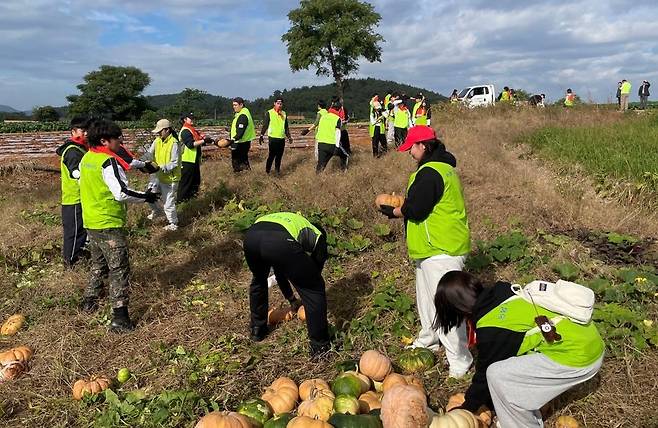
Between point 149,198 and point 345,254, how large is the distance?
2.69m

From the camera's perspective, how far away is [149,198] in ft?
15.6

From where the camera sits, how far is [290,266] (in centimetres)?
391

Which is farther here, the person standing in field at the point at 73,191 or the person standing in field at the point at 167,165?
the person standing in field at the point at 167,165

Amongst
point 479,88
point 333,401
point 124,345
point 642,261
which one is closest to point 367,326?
point 333,401

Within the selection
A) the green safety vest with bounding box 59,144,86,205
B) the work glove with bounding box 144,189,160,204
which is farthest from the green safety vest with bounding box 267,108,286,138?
the work glove with bounding box 144,189,160,204

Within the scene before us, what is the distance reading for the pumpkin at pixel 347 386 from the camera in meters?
3.38

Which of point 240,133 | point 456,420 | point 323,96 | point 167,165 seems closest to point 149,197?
point 167,165

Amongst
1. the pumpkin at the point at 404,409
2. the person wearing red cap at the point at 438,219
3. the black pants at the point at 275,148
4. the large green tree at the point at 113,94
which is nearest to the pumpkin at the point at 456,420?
the pumpkin at the point at 404,409

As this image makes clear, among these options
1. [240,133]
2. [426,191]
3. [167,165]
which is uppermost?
[240,133]

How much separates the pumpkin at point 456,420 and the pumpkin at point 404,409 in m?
0.06

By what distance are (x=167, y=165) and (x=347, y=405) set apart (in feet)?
17.7

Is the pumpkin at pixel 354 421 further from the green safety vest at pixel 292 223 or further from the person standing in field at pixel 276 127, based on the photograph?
the person standing in field at pixel 276 127

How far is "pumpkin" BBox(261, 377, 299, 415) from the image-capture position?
134 inches

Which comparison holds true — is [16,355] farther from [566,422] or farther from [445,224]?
[566,422]
